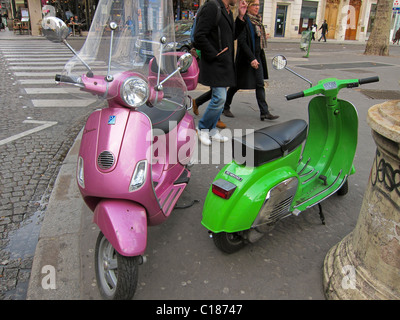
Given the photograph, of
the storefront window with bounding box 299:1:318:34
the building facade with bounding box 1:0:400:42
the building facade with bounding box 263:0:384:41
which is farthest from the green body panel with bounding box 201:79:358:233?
the storefront window with bounding box 299:1:318:34

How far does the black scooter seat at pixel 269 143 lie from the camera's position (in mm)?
2287

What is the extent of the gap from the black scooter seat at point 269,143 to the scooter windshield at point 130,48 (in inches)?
29.1

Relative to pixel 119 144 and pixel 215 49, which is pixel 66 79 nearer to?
pixel 119 144

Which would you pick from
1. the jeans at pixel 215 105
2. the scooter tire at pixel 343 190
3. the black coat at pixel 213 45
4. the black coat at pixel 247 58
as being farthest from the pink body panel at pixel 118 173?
the black coat at pixel 247 58

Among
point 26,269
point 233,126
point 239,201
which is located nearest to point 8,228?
point 26,269

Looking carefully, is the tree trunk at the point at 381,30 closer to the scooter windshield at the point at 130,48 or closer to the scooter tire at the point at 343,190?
the scooter tire at the point at 343,190

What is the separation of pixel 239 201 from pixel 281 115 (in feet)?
13.2

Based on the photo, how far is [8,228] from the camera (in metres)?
2.93

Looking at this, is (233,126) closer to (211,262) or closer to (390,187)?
(211,262)

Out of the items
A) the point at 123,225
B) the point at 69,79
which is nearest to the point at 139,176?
the point at 123,225

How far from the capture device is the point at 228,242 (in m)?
2.44

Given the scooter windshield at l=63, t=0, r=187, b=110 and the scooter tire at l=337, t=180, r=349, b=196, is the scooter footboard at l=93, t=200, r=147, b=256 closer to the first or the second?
the scooter windshield at l=63, t=0, r=187, b=110

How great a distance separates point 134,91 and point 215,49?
2276 mm

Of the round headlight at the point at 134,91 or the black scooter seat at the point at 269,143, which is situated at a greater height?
the round headlight at the point at 134,91
